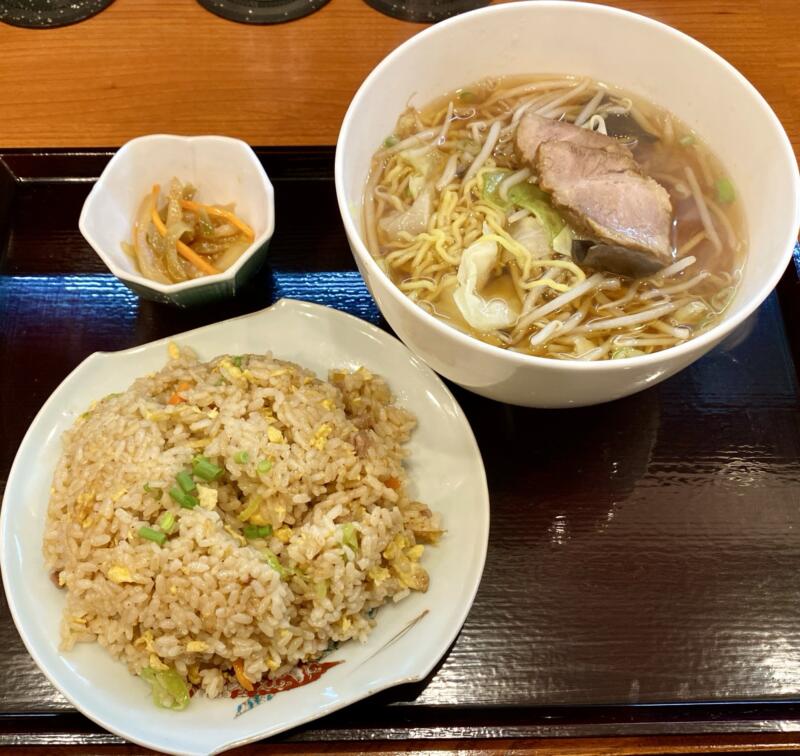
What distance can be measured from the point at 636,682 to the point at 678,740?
0.13 m

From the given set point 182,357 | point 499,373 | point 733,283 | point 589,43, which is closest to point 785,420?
point 733,283

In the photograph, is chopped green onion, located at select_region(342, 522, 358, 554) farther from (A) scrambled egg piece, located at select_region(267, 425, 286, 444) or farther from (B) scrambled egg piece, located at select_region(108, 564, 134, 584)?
(B) scrambled egg piece, located at select_region(108, 564, 134, 584)

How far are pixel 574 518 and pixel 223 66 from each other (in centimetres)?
181

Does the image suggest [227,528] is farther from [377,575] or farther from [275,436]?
[377,575]

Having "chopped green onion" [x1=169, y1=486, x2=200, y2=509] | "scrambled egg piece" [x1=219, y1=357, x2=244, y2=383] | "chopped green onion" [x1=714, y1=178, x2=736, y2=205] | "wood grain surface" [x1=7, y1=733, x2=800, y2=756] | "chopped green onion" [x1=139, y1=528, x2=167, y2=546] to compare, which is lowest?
"wood grain surface" [x1=7, y1=733, x2=800, y2=756]

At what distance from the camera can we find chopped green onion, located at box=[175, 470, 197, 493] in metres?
1.40

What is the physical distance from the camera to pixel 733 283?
1432 millimetres

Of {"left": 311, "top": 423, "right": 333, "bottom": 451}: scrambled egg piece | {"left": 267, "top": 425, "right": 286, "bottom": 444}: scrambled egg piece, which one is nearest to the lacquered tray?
{"left": 311, "top": 423, "right": 333, "bottom": 451}: scrambled egg piece

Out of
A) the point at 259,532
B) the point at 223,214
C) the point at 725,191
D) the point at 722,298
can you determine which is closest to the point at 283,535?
the point at 259,532

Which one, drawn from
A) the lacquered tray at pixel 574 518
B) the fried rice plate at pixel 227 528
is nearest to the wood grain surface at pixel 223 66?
the lacquered tray at pixel 574 518

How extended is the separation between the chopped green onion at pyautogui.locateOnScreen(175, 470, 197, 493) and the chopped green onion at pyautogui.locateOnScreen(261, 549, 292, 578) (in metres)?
0.20

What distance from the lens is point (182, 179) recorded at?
1.91m

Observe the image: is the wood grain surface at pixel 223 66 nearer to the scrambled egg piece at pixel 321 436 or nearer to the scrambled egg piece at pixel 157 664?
the scrambled egg piece at pixel 321 436

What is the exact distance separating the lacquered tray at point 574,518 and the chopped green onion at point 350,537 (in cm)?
29
